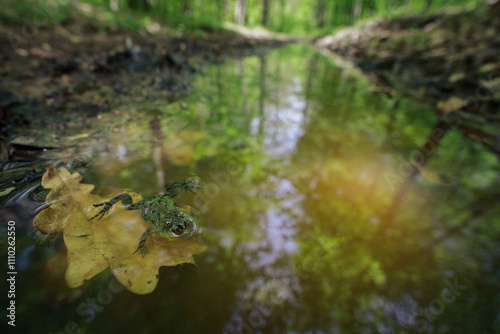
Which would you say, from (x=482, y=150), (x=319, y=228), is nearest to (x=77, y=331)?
(x=319, y=228)

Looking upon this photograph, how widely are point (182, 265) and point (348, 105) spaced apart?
3.48 m

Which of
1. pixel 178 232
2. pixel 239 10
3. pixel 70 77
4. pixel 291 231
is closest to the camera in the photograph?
pixel 178 232

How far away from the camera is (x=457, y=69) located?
464 cm

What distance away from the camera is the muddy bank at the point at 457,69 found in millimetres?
3282

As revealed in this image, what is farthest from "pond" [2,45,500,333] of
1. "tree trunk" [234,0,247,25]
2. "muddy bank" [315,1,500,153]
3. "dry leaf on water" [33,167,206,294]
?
"tree trunk" [234,0,247,25]

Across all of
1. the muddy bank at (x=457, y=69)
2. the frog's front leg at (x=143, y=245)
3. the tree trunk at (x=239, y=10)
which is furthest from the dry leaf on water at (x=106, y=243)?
the tree trunk at (x=239, y=10)

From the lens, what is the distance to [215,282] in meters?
0.98

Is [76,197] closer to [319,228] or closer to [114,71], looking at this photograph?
[319,228]

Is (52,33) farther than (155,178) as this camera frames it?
Yes

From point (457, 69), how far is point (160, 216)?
6.41 meters

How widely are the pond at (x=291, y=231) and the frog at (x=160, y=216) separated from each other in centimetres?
10

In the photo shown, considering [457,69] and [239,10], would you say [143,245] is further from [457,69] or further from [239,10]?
[239,10]

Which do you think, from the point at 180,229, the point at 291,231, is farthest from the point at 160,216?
the point at 291,231

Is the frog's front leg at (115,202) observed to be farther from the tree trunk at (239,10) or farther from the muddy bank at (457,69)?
the tree trunk at (239,10)
